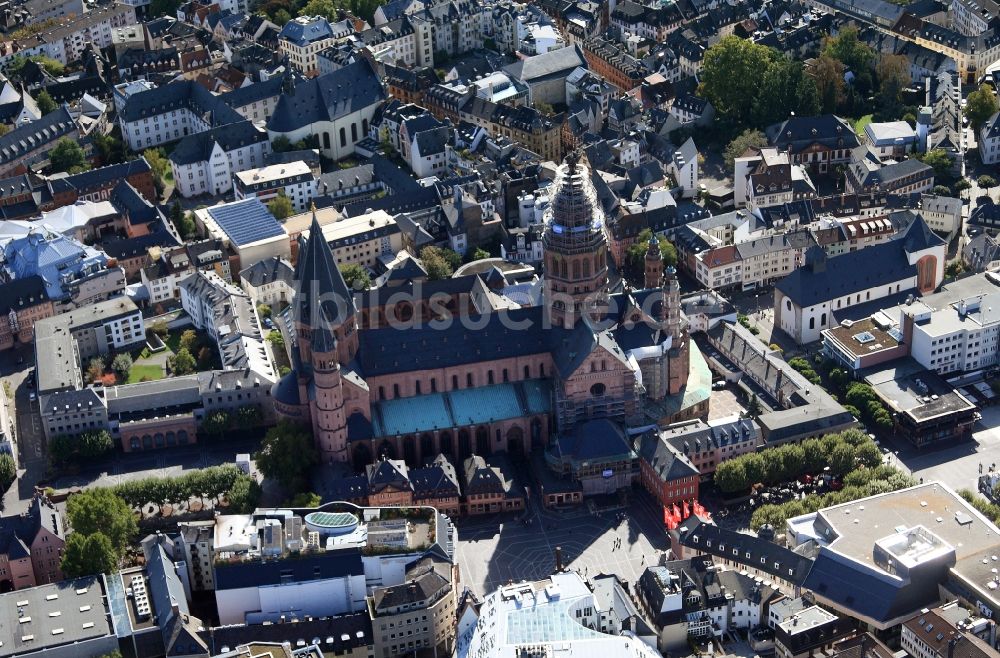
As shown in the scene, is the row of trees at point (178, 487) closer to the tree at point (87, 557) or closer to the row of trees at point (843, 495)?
the tree at point (87, 557)

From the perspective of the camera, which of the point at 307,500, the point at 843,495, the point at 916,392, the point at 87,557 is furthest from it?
the point at 916,392

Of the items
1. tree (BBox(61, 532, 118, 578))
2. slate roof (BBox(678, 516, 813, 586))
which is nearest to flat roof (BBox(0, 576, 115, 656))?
tree (BBox(61, 532, 118, 578))

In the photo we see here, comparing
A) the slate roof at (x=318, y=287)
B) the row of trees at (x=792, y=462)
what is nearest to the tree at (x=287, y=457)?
the slate roof at (x=318, y=287)

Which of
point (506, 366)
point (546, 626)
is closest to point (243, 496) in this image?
point (506, 366)

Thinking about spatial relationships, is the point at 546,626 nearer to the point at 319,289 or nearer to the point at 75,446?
the point at 319,289

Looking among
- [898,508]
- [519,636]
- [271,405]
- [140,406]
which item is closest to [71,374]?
[140,406]
